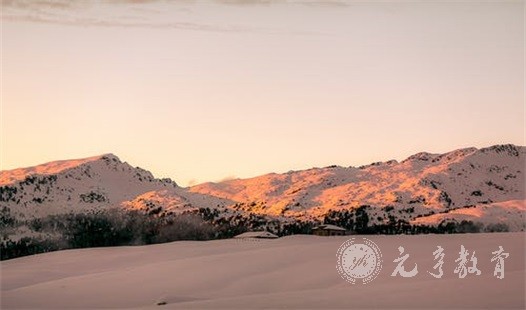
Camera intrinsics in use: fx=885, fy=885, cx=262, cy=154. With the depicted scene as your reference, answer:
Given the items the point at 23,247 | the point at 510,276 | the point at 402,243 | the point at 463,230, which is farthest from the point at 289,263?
the point at 23,247

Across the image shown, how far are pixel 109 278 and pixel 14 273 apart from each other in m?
18.5

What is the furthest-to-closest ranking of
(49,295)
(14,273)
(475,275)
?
1. (14,273)
2. (49,295)
3. (475,275)

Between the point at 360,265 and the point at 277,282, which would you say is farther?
the point at 277,282

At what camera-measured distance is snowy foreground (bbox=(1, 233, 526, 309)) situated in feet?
125

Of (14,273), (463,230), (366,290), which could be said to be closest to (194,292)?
(366,290)

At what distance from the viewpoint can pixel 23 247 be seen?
564 ft

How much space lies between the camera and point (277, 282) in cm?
5706

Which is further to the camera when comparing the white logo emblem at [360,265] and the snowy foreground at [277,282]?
the white logo emblem at [360,265]

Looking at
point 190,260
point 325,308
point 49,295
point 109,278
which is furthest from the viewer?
point 190,260

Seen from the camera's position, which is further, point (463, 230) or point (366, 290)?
point (463, 230)

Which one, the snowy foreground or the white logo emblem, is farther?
the white logo emblem

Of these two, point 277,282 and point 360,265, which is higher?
point 360,265

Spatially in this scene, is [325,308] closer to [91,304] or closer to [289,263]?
[91,304]

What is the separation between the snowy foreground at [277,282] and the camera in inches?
1500
